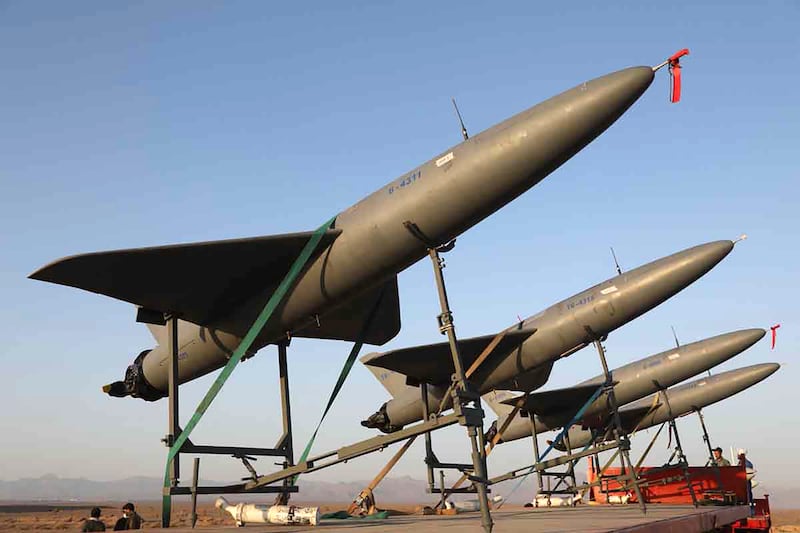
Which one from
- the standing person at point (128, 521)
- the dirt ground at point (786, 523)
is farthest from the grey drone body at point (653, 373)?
the dirt ground at point (786, 523)

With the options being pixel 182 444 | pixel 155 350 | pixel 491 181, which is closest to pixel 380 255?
pixel 491 181

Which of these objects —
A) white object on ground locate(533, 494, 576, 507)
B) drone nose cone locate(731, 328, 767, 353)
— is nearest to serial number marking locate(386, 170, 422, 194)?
drone nose cone locate(731, 328, 767, 353)

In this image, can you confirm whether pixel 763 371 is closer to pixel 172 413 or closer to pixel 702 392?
pixel 702 392

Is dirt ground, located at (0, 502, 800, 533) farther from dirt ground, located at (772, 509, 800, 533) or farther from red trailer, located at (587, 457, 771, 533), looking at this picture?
red trailer, located at (587, 457, 771, 533)

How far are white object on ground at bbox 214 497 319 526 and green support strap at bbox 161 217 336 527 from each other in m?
1.04

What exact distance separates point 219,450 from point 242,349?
1946 millimetres

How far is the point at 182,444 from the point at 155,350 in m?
3.11

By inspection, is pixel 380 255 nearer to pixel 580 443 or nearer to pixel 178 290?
pixel 178 290

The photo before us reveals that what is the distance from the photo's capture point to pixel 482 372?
16.3 m

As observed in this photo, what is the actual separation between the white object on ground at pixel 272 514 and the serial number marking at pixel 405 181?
15.5ft

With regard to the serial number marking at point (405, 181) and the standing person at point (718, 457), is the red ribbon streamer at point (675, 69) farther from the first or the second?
the standing person at point (718, 457)

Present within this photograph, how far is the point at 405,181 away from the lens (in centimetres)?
974

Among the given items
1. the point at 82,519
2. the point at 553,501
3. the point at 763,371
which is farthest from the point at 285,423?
the point at 82,519

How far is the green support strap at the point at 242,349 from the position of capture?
33.9ft
